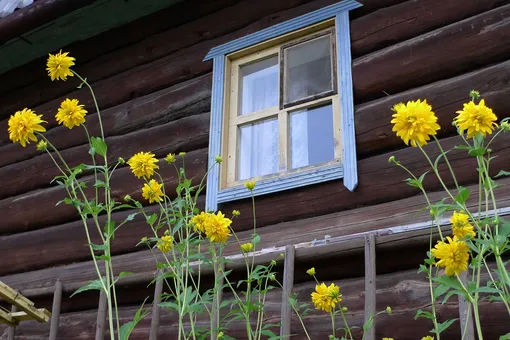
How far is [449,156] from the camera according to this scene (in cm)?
291

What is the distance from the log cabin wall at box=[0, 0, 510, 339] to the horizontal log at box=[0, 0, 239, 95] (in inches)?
0.4

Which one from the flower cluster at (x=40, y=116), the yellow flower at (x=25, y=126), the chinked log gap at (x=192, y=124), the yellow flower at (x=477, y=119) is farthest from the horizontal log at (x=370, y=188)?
the yellow flower at (x=25, y=126)

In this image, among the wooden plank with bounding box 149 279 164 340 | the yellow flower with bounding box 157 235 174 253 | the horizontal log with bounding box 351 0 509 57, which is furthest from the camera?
the horizontal log with bounding box 351 0 509 57

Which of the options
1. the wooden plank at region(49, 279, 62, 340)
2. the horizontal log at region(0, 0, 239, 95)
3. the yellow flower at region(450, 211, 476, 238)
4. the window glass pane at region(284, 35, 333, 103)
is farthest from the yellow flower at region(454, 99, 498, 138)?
the horizontal log at region(0, 0, 239, 95)

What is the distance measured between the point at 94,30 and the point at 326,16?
7.04 feet

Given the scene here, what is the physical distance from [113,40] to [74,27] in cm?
33

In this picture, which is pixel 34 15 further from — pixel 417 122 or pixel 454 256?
pixel 454 256

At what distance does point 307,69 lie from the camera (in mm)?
3736

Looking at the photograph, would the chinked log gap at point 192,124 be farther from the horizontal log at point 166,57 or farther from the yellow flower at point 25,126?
the yellow flower at point 25,126

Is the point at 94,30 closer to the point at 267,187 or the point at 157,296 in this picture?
the point at 267,187

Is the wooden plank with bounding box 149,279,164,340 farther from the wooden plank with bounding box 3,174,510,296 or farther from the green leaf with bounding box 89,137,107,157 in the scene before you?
the green leaf with bounding box 89,137,107,157

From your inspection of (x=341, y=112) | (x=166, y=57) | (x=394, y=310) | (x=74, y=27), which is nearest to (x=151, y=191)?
(x=394, y=310)

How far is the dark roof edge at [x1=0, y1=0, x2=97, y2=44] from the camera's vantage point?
4.47 m

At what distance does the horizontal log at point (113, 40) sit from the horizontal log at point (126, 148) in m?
0.67
